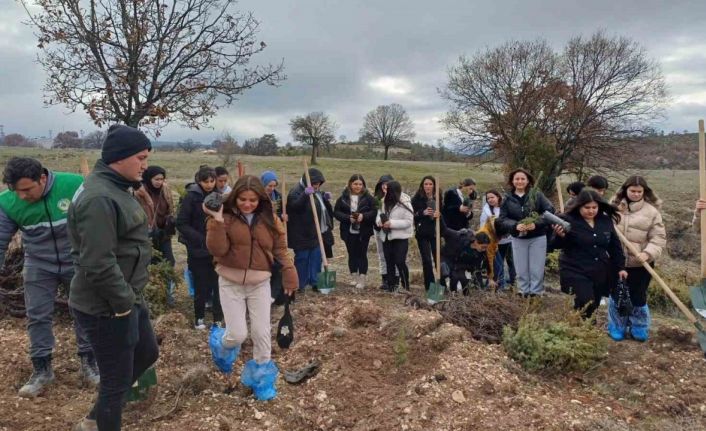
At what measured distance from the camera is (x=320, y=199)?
6.66m

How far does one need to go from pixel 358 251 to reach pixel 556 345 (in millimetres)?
3474

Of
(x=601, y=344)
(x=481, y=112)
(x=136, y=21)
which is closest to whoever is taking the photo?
(x=601, y=344)

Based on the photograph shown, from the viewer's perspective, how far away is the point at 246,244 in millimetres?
3541

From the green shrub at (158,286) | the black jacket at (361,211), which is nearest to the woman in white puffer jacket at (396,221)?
the black jacket at (361,211)

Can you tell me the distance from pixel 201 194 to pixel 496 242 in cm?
377

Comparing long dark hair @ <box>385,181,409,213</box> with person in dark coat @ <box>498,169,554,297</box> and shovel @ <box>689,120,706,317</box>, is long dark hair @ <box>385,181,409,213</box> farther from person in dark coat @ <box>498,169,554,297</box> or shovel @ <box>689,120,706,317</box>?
shovel @ <box>689,120,706,317</box>

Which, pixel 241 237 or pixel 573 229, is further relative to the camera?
pixel 573 229

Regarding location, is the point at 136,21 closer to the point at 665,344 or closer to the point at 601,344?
the point at 601,344

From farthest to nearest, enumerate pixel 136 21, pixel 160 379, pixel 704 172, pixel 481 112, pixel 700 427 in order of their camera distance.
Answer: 1. pixel 481 112
2. pixel 136 21
3. pixel 704 172
4. pixel 160 379
5. pixel 700 427

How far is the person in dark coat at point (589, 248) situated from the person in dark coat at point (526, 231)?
671 mm

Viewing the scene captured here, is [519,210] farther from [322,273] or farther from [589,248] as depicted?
[322,273]

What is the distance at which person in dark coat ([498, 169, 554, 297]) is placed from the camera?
219 inches

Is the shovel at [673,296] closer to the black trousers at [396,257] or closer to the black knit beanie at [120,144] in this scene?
the black trousers at [396,257]

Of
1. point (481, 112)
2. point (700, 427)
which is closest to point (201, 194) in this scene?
point (700, 427)
